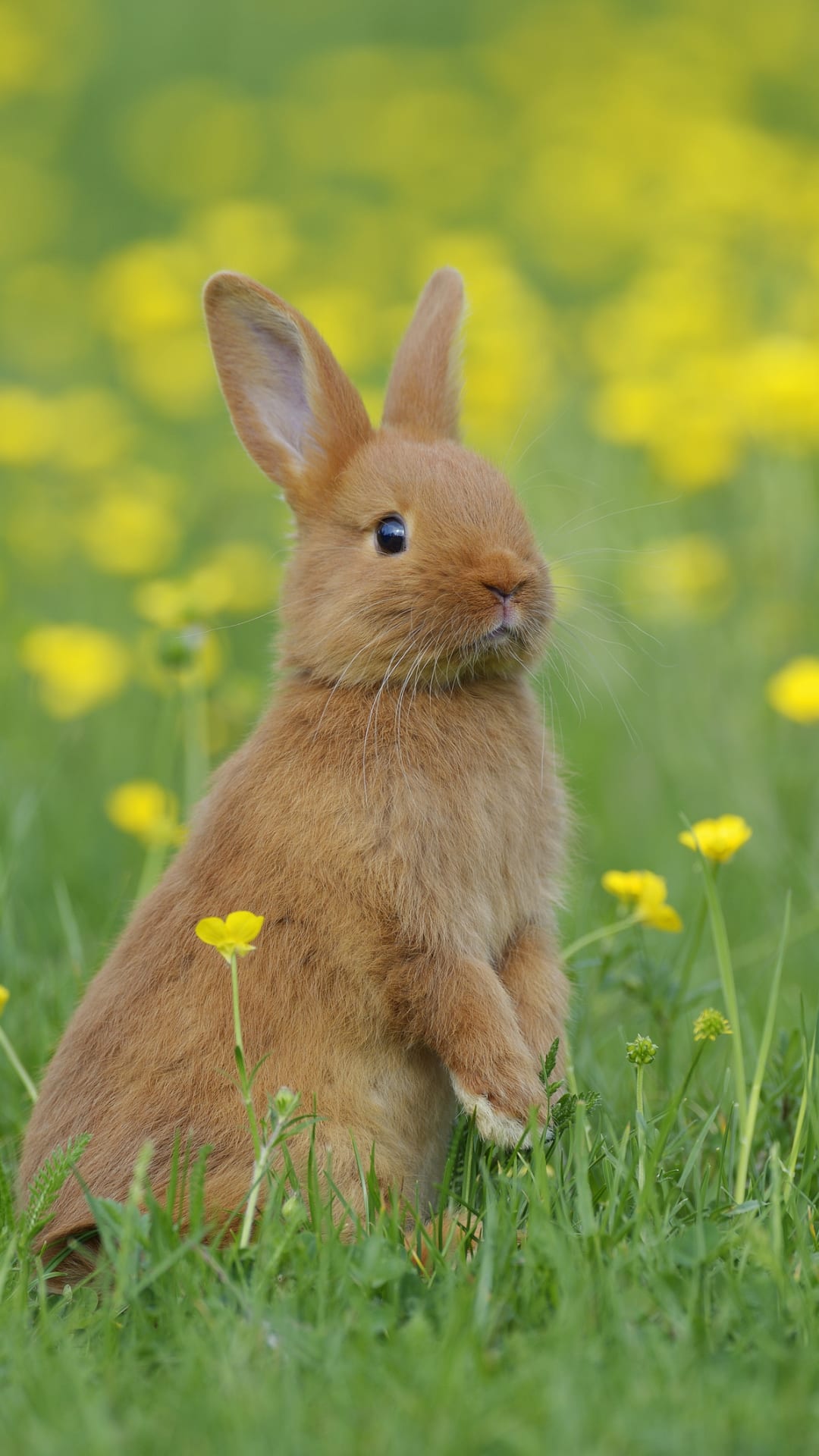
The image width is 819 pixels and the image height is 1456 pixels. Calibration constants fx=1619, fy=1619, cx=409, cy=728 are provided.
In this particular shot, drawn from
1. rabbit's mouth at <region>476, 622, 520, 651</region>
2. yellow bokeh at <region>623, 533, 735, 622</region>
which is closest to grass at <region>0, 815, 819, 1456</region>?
rabbit's mouth at <region>476, 622, 520, 651</region>

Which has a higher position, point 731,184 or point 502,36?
point 502,36

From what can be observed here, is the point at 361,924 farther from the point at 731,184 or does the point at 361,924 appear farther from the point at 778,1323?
the point at 731,184

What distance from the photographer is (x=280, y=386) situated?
3.49 metres

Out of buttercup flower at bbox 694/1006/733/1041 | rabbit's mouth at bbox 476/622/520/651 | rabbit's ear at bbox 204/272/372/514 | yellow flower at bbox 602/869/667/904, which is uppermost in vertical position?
rabbit's ear at bbox 204/272/372/514

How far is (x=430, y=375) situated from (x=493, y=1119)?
1632 mm

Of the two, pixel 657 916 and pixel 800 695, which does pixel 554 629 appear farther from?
pixel 800 695

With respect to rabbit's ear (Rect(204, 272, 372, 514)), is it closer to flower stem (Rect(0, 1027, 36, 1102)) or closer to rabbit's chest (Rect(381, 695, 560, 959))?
rabbit's chest (Rect(381, 695, 560, 959))

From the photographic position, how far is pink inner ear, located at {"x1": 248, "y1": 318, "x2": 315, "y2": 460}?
11.3ft

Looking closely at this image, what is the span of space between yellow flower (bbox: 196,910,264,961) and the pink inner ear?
1164mm

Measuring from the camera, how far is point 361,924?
2.96 metres

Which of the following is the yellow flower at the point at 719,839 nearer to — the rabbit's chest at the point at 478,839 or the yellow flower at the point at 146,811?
the rabbit's chest at the point at 478,839

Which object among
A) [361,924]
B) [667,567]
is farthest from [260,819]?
[667,567]

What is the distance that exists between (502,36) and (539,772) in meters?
13.9

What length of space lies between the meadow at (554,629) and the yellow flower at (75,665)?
0.06 feet
